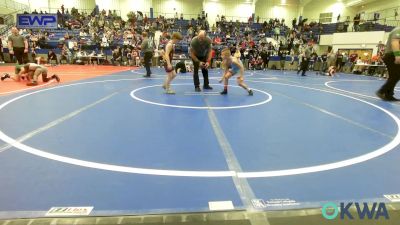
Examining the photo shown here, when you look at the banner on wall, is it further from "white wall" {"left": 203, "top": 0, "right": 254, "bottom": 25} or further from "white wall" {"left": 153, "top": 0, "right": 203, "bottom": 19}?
"white wall" {"left": 203, "top": 0, "right": 254, "bottom": 25}

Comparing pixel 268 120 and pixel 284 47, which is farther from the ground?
pixel 284 47

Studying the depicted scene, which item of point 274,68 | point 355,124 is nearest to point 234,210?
point 355,124

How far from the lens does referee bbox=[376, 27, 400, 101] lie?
6.24 meters

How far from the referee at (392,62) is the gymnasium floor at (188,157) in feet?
4.36

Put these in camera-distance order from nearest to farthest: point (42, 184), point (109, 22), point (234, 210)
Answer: point (234, 210) → point (42, 184) → point (109, 22)

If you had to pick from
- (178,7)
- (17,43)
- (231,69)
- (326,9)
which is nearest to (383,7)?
(326,9)

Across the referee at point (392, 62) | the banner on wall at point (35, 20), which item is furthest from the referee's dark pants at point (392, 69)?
the banner on wall at point (35, 20)

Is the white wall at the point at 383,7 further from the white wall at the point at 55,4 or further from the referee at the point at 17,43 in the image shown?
the white wall at the point at 55,4

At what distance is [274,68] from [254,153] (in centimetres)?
1872

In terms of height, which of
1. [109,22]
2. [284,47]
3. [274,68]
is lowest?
[274,68]

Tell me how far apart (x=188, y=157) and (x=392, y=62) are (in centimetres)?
608

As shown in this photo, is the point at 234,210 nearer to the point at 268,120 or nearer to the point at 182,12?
the point at 268,120

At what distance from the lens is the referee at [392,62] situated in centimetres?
624

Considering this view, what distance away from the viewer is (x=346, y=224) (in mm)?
1938
